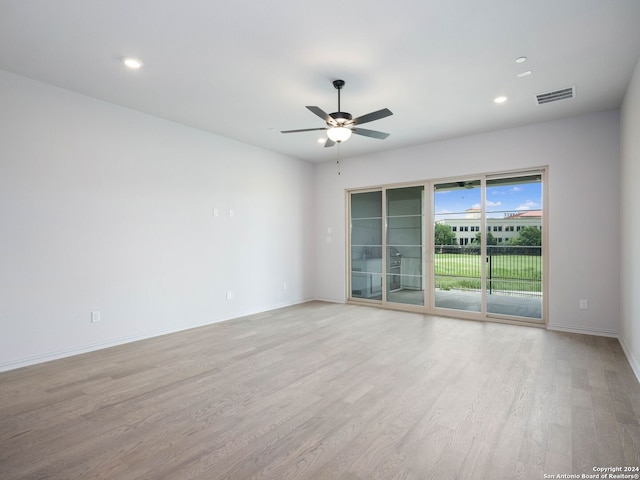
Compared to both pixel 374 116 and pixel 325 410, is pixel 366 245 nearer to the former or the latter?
pixel 374 116

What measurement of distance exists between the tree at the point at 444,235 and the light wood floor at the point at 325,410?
200cm

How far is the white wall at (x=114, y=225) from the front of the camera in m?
3.56

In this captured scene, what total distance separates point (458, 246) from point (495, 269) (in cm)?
67

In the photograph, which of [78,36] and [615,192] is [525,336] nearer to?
[615,192]

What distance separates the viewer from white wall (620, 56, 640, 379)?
3.31 metres

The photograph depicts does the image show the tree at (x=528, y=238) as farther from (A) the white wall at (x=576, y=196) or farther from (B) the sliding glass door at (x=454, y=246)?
(A) the white wall at (x=576, y=196)

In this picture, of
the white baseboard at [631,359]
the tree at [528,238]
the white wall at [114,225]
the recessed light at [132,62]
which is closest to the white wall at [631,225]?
the white baseboard at [631,359]

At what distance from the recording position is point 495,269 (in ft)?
18.0

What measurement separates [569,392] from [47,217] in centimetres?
540

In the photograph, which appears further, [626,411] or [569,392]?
[569,392]

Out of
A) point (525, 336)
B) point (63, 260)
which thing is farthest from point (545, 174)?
point (63, 260)

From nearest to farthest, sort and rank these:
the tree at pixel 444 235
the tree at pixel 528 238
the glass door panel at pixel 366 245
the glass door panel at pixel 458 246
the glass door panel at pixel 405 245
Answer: the tree at pixel 528 238, the glass door panel at pixel 458 246, the tree at pixel 444 235, the glass door panel at pixel 405 245, the glass door panel at pixel 366 245

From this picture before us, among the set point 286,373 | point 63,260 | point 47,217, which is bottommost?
point 286,373

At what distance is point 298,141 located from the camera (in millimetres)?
5785
